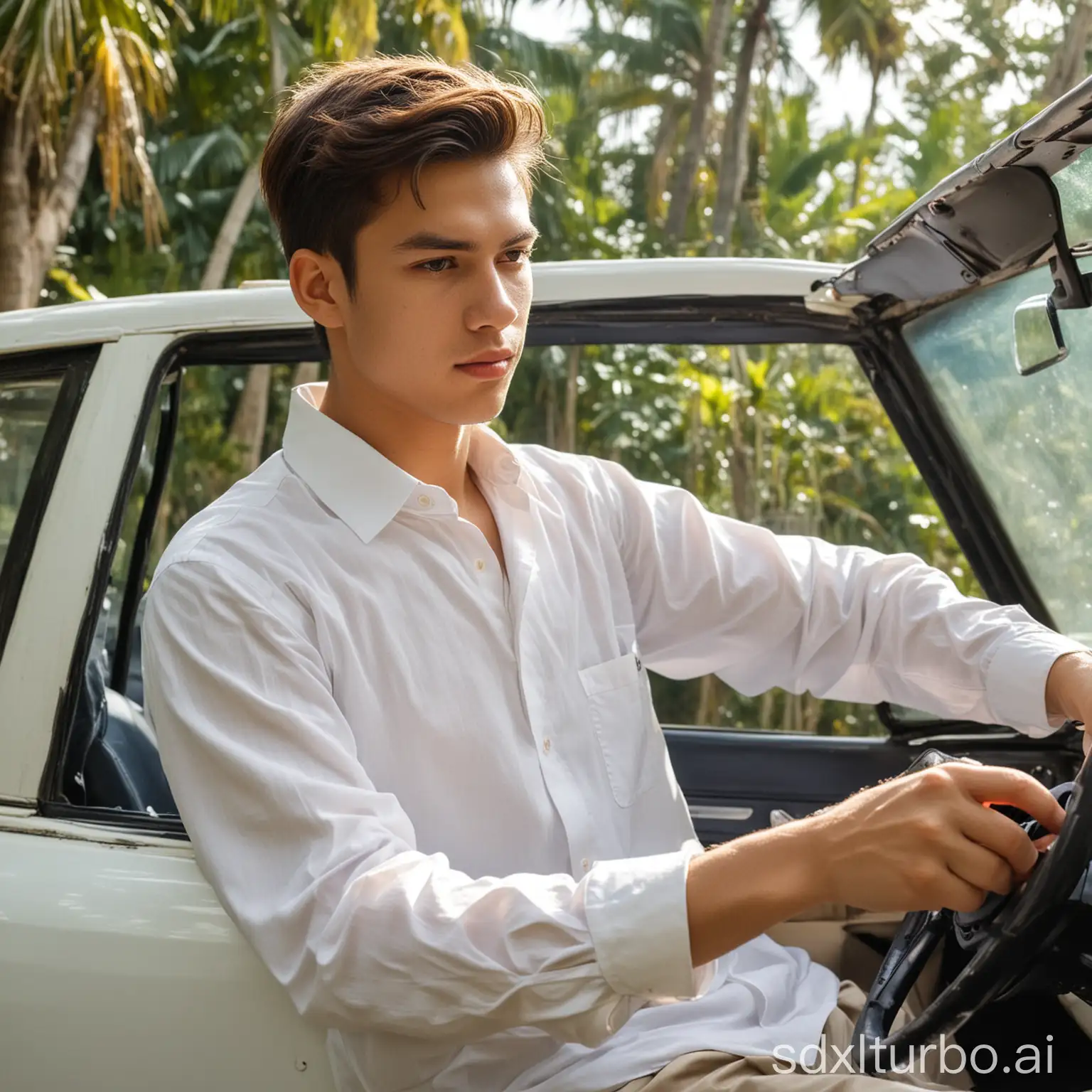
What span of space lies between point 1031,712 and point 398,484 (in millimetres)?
916

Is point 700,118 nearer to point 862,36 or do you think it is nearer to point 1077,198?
point 862,36

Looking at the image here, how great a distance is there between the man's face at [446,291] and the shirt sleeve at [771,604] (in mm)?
462

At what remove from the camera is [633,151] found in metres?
21.5

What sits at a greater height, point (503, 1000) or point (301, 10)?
point (301, 10)

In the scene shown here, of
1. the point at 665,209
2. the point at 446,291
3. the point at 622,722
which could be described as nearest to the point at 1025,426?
the point at 622,722

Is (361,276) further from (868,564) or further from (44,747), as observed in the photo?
(868,564)

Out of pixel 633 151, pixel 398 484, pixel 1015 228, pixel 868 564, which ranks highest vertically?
pixel 633 151

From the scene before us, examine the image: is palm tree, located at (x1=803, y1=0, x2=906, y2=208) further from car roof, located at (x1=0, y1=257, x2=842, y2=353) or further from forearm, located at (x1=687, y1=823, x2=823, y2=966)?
forearm, located at (x1=687, y1=823, x2=823, y2=966)

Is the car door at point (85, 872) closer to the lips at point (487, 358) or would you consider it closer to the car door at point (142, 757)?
the car door at point (142, 757)

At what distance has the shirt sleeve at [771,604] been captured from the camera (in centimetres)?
209

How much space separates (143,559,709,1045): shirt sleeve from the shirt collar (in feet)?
0.74

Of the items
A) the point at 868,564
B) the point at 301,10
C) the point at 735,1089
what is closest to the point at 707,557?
the point at 868,564

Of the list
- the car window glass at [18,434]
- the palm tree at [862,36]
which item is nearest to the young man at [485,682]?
the car window glass at [18,434]

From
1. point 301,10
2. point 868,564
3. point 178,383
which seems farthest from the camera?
point 301,10
